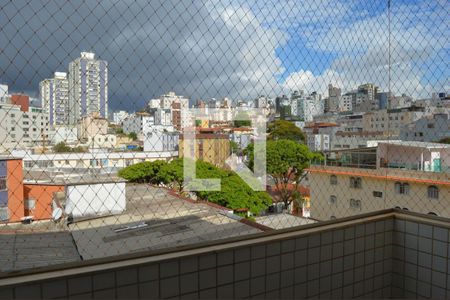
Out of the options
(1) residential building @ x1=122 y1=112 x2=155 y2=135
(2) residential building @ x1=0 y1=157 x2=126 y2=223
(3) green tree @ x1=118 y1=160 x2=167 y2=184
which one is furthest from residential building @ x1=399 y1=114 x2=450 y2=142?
(3) green tree @ x1=118 y1=160 x2=167 y2=184

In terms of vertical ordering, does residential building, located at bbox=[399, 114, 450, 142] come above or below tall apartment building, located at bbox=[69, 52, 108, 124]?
below

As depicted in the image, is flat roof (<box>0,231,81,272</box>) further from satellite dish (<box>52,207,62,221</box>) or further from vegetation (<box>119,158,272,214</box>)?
vegetation (<box>119,158,272,214</box>)

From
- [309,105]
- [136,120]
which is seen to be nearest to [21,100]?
[136,120]

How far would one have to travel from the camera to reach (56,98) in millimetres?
1274

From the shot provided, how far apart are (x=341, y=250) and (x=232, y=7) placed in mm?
1073

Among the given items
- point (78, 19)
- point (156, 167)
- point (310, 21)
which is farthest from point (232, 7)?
point (156, 167)

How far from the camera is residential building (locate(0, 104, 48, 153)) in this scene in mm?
1140

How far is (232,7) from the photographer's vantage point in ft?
4.68

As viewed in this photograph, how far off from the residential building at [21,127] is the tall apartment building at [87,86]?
13cm

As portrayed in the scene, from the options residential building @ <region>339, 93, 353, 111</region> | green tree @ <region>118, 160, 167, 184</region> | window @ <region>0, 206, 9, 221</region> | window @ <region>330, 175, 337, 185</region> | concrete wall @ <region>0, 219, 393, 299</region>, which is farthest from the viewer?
green tree @ <region>118, 160, 167, 184</region>

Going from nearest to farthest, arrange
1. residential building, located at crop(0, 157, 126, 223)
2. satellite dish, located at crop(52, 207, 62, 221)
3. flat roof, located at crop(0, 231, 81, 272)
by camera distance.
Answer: residential building, located at crop(0, 157, 126, 223)
flat roof, located at crop(0, 231, 81, 272)
satellite dish, located at crop(52, 207, 62, 221)

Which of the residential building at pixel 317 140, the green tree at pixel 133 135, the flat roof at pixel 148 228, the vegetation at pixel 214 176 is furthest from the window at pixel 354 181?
the green tree at pixel 133 135

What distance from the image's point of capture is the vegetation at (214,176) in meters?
11.4

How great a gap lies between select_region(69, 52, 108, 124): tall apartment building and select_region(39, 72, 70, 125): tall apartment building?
20 mm
